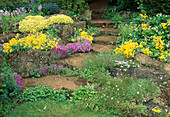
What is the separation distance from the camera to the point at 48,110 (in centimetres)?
421

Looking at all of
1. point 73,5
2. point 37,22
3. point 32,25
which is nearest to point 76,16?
point 73,5

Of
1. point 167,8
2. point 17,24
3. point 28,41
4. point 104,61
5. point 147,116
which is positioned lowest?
point 147,116

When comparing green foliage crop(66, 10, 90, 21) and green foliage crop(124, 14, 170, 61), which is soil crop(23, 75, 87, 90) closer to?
green foliage crop(124, 14, 170, 61)

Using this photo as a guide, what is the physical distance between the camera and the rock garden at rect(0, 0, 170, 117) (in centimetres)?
430

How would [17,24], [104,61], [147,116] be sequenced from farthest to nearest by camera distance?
[17,24]
[104,61]
[147,116]

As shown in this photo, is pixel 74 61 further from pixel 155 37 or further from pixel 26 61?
pixel 155 37

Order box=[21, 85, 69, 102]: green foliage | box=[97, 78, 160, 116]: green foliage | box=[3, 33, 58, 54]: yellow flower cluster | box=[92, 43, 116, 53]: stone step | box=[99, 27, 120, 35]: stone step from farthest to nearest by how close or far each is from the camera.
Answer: box=[99, 27, 120, 35]: stone step → box=[92, 43, 116, 53]: stone step → box=[3, 33, 58, 54]: yellow flower cluster → box=[21, 85, 69, 102]: green foliage → box=[97, 78, 160, 116]: green foliage

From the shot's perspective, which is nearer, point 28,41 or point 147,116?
point 147,116

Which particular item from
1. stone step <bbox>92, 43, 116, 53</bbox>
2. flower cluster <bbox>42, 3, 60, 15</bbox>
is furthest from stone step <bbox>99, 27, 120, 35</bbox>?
flower cluster <bbox>42, 3, 60, 15</bbox>

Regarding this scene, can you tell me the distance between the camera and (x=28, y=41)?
5.89 meters

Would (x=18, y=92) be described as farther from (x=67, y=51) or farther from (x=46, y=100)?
(x=67, y=51)

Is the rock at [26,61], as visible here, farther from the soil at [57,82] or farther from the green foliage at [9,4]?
the green foliage at [9,4]

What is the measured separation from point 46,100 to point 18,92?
2.40 feet

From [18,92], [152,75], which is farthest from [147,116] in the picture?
[18,92]
